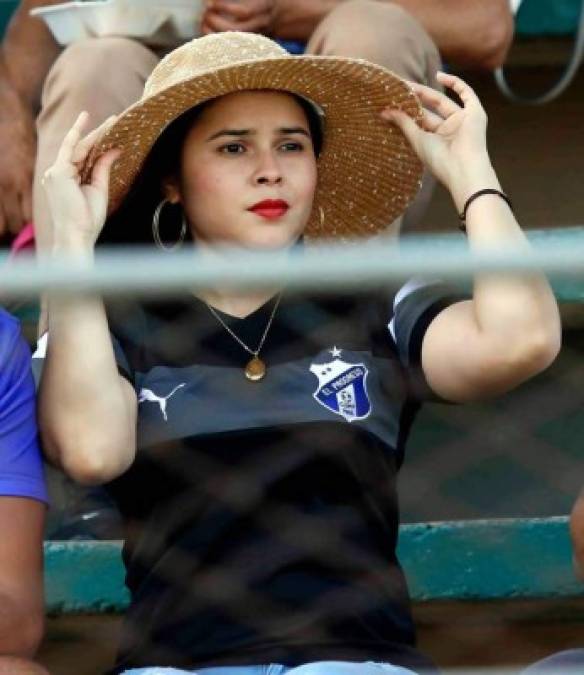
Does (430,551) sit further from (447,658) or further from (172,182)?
(172,182)

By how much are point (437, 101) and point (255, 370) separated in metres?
0.39

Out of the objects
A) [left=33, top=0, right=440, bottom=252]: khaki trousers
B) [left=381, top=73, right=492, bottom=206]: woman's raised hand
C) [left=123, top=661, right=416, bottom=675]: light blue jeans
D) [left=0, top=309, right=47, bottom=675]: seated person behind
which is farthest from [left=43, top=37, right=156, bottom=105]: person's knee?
[left=123, top=661, right=416, bottom=675]: light blue jeans

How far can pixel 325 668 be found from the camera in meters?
1.75

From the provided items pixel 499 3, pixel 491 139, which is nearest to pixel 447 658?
pixel 499 3

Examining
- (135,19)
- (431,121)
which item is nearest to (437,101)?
(431,121)

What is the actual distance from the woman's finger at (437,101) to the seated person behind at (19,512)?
54 cm

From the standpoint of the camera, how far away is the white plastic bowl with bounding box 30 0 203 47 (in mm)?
2477

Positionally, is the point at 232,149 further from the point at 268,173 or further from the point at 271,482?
the point at 271,482

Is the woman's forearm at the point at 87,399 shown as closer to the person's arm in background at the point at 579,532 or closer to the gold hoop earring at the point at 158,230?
the gold hoop earring at the point at 158,230

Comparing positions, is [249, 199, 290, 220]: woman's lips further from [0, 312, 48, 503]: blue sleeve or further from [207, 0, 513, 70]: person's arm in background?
[207, 0, 513, 70]: person's arm in background

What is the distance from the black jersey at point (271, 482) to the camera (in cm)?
182

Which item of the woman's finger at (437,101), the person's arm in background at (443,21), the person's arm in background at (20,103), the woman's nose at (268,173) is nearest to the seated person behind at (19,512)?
the woman's nose at (268,173)

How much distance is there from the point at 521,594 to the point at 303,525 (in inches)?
21.7

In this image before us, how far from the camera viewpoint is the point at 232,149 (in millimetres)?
2053
